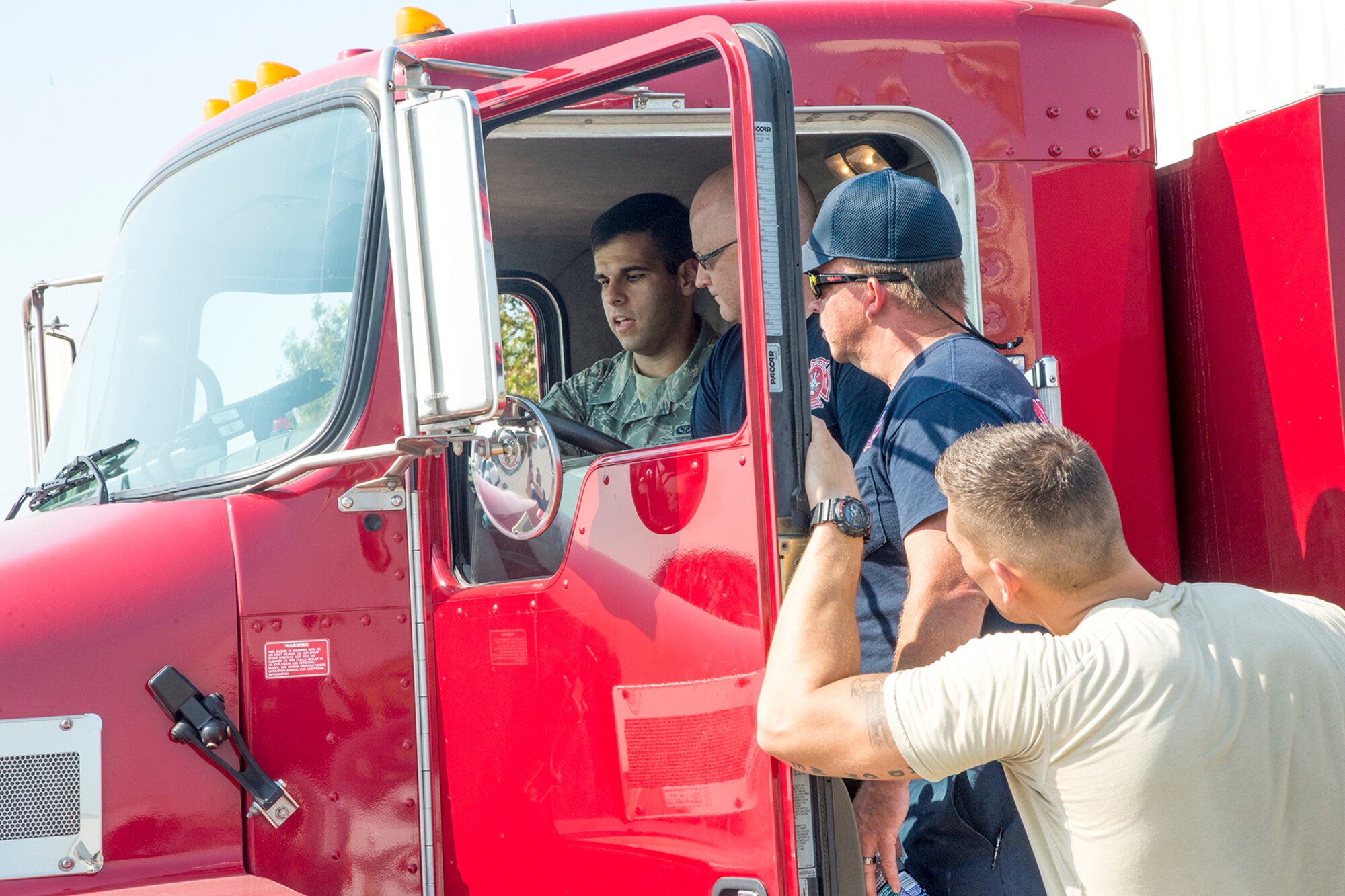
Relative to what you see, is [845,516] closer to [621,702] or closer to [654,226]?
[621,702]

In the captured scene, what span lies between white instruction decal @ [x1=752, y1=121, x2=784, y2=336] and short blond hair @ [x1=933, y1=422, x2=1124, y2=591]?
1.16 ft

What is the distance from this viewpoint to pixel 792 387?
1.84 metres

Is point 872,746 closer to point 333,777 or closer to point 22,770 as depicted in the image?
point 333,777

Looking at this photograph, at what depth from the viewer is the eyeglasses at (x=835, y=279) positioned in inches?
83.7

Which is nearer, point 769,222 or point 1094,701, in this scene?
point 1094,701

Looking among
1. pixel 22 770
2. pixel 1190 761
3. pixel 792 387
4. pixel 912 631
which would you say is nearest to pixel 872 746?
pixel 912 631

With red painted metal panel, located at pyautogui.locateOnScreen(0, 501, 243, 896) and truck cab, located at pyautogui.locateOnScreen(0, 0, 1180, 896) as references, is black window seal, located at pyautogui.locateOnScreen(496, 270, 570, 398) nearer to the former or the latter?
truck cab, located at pyautogui.locateOnScreen(0, 0, 1180, 896)

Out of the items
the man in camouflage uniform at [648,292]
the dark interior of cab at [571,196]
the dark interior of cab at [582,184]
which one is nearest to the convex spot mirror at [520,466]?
the dark interior of cab at [571,196]

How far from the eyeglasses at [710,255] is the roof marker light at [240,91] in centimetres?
113

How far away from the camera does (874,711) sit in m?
1.70

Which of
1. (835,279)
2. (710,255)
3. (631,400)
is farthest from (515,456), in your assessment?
(631,400)

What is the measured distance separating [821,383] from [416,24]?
1.14m

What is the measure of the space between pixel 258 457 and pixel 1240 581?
1976 mm

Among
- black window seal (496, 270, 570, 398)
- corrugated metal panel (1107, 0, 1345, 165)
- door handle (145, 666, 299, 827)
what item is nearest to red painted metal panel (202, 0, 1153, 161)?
door handle (145, 666, 299, 827)
